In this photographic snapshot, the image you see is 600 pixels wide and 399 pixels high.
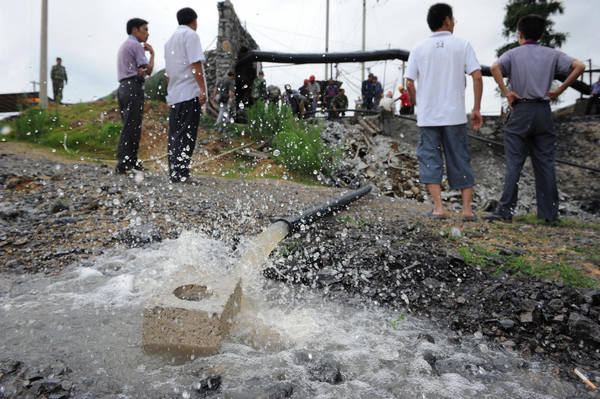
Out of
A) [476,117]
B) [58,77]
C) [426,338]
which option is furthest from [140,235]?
[58,77]

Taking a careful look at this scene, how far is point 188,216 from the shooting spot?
3412 mm

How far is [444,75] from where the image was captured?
3559 millimetres

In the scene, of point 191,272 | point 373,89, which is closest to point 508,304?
point 191,272

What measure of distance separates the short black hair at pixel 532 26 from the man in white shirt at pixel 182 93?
351 cm

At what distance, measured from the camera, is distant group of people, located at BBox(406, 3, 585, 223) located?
3506 millimetres

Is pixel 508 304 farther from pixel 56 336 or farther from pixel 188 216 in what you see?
pixel 188 216

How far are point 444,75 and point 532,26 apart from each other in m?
0.97

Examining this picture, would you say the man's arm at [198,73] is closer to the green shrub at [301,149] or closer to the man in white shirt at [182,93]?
the man in white shirt at [182,93]

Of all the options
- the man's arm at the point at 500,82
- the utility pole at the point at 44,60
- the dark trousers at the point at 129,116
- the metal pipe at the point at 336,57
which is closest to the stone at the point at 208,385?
the man's arm at the point at 500,82

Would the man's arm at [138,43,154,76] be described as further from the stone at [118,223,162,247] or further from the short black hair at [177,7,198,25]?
the stone at [118,223,162,247]

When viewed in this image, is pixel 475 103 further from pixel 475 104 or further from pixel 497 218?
pixel 497 218

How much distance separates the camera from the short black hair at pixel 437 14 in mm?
3549

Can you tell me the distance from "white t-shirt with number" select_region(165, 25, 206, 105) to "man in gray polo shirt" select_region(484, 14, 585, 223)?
337 centimetres

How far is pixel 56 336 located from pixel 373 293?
1.67 m
